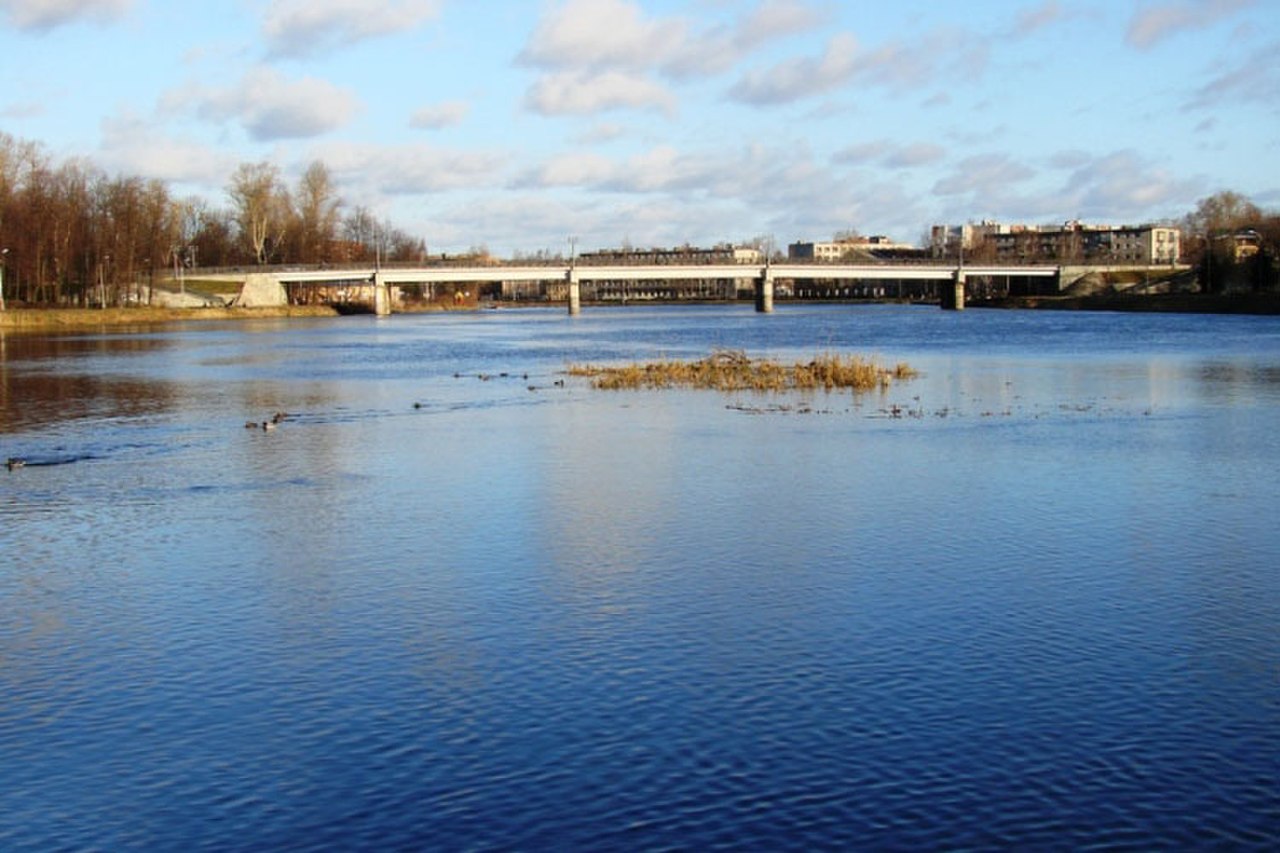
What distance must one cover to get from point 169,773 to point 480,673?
11.6ft

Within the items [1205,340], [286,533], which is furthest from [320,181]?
[286,533]

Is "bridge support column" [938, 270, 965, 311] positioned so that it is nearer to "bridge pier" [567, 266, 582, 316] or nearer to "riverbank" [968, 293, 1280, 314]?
"riverbank" [968, 293, 1280, 314]

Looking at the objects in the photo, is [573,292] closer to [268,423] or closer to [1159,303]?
[1159,303]

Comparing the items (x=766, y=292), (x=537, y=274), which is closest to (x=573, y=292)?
(x=537, y=274)

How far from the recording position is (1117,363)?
6141 cm

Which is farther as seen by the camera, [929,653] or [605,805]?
[929,653]

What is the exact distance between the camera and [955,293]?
580 feet

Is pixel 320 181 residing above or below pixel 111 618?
above

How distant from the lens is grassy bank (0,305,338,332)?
380 ft

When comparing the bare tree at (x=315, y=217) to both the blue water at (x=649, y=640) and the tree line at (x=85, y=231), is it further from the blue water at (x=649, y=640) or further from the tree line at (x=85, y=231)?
the blue water at (x=649, y=640)

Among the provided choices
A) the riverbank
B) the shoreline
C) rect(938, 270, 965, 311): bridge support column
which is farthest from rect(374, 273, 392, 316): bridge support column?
the riverbank

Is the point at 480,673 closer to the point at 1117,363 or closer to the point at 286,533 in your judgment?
the point at 286,533

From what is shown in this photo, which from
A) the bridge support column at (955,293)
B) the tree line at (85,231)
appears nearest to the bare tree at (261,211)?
the tree line at (85,231)

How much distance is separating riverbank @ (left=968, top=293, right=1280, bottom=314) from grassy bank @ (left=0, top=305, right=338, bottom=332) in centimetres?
9078
